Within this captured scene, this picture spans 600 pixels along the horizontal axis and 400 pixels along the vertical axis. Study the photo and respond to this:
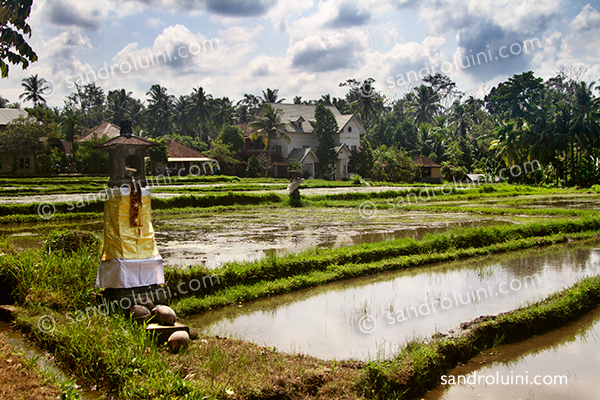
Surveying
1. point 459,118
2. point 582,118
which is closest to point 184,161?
point 582,118

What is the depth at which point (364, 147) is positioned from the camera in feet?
155

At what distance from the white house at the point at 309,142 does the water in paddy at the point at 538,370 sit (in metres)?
39.7

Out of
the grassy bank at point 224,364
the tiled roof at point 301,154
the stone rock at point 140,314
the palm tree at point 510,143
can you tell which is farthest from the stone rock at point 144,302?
the palm tree at point 510,143

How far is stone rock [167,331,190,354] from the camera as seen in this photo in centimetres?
440

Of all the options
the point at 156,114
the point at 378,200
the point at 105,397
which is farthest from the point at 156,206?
the point at 156,114

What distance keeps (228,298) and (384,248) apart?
4.26m

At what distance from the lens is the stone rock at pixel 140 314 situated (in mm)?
4930

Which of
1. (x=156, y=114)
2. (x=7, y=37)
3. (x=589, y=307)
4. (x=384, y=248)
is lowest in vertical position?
(x=589, y=307)

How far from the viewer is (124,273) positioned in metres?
5.33

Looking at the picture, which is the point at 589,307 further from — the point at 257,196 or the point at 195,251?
the point at 257,196

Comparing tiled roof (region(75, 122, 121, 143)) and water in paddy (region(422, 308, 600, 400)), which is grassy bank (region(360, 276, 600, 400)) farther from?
tiled roof (region(75, 122, 121, 143))

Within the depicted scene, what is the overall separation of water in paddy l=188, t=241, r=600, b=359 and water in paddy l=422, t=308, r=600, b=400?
0.71m

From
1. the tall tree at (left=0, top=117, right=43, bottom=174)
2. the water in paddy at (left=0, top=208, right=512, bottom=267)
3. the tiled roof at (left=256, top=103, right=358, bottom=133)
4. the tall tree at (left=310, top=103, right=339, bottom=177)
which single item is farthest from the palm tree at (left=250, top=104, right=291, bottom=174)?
the water in paddy at (left=0, top=208, right=512, bottom=267)

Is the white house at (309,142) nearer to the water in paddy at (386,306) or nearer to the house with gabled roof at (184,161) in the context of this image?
the house with gabled roof at (184,161)
